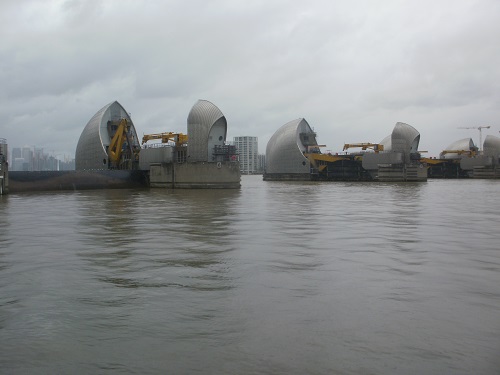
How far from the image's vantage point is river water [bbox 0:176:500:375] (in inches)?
188

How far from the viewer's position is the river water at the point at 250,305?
478 cm

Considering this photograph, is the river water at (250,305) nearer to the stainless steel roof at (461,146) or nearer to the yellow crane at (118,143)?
the yellow crane at (118,143)

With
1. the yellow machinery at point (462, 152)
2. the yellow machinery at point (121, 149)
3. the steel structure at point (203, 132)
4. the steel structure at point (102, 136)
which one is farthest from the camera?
the yellow machinery at point (462, 152)

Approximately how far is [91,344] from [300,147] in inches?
3955

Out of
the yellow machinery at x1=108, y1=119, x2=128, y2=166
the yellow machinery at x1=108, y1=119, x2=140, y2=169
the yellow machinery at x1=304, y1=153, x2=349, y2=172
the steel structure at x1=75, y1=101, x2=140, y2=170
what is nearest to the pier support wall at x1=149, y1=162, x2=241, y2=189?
the yellow machinery at x1=108, y1=119, x2=140, y2=169

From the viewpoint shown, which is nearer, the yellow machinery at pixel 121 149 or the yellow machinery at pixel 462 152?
the yellow machinery at pixel 121 149

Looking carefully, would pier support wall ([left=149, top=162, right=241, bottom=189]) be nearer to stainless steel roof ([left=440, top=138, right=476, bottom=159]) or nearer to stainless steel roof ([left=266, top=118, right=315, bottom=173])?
stainless steel roof ([left=266, top=118, right=315, bottom=173])

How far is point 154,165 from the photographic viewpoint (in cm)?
5581

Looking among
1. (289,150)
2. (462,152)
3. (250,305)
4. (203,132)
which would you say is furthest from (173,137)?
(462,152)

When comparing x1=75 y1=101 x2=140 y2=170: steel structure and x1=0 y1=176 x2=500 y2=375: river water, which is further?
x1=75 y1=101 x2=140 y2=170: steel structure

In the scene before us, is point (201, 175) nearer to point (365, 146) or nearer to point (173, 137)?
point (173, 137)

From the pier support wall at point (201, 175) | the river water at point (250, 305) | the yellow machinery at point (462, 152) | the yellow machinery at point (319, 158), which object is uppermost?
the yellow machinery at point (462, 152)

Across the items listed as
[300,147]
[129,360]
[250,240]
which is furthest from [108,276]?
[300,147]

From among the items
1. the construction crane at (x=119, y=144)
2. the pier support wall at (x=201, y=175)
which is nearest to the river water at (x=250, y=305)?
the pier support wall at (x=201, y=175)
